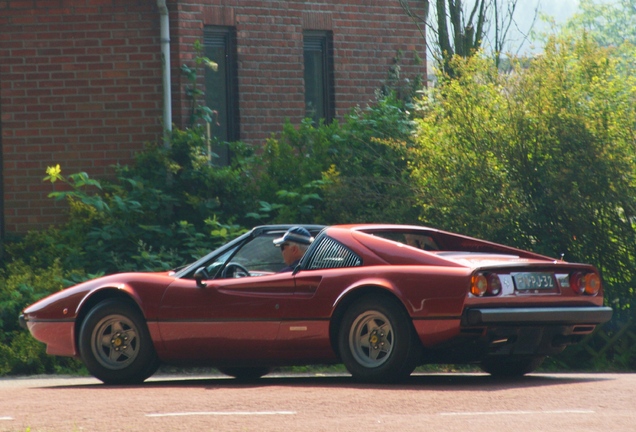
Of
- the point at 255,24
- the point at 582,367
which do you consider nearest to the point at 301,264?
the point at 582,367

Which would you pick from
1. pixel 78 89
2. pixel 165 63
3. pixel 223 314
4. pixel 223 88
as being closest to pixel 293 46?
pixel 223 88

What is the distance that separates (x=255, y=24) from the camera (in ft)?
60.3

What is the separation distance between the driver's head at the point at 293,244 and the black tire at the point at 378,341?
97cm

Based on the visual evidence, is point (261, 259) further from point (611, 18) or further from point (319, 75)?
point (611, 18)

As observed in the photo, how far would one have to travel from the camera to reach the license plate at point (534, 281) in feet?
→ 30.4

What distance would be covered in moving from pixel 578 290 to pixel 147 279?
11.4ft

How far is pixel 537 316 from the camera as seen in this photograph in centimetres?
921

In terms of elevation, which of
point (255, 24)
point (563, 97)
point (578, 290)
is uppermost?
point (255, 24)

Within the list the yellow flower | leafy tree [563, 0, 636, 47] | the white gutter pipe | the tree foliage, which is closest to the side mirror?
the tree foliage

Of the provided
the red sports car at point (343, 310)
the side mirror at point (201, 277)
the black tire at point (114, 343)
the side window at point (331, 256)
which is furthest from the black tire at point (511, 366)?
the black tire at point (114, 343)

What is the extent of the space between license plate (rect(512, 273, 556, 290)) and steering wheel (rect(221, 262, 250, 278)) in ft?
7.62

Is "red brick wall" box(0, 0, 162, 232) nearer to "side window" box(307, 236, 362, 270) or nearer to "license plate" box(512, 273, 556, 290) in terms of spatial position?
"side window" box(307, 236, 362, 270)

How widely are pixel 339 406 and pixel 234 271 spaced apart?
2.41 meters

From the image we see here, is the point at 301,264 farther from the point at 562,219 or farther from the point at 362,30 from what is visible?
the point at 362,30
